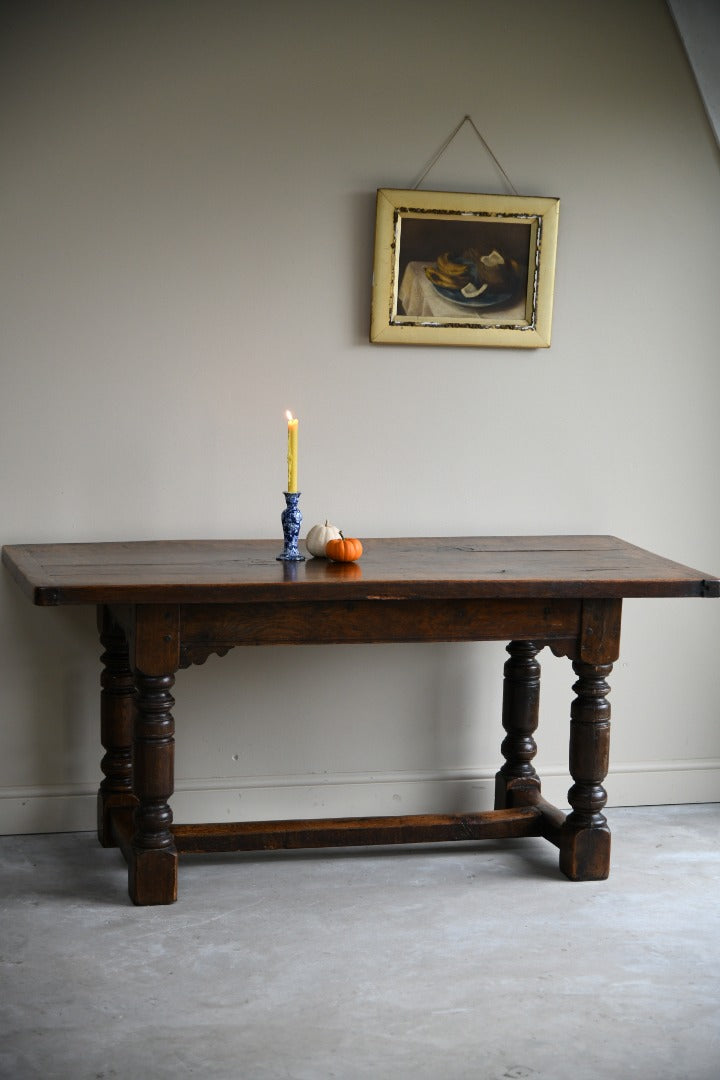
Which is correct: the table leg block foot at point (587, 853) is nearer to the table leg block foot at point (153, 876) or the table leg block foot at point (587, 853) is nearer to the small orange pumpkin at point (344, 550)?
the small orange pumpkin at point (344, 550)

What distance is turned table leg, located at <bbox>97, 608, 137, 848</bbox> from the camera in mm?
3623

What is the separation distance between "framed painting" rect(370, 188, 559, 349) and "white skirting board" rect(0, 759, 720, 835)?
137 centimetres

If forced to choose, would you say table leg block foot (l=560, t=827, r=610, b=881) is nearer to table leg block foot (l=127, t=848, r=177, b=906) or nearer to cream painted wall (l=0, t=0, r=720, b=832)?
cream painted wall (l=0, t=0, r=720, b=832)

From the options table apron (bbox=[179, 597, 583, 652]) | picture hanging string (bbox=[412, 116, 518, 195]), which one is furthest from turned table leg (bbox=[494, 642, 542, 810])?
picture hanging string (bbox=[412, 116, 518, 195])

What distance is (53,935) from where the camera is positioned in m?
3.06

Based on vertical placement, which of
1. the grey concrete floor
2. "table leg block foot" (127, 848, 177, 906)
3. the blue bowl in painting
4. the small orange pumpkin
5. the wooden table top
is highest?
the blue bowl in painting

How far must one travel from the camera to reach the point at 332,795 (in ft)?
13.0

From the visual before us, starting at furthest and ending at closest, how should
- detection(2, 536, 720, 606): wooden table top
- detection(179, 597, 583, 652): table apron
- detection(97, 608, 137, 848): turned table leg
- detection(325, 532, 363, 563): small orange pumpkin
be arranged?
detection(97, 608, 137, 848): turned table leg, detection(325, 532, 363, 563): small orange pumpkin, detection(179, 597, 583, 652): table apron, detection(2, 536, 720, 606): wooden table top

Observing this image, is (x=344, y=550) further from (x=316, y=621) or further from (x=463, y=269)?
(x=463, y=269)

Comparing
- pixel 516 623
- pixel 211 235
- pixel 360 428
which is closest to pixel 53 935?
pixel 516 623

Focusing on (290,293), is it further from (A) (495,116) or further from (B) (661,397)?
(B) (661,397)

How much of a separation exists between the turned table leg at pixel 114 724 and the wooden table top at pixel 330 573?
0.87 ft

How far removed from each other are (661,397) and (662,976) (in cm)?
188

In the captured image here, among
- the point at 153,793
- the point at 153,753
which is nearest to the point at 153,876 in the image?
the point at 153,793
